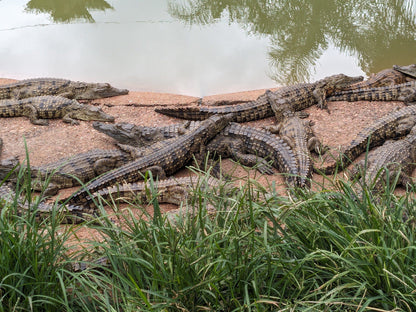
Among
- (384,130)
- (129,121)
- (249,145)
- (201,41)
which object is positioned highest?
(201,41)

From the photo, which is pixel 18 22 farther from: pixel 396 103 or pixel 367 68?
pixel 396 103

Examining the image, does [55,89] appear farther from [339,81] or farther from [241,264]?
[241,264]

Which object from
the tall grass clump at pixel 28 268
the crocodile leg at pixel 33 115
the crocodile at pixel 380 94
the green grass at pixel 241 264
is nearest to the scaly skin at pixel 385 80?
the crocodile at pixel 380 94

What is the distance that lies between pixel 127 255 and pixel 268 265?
818mm

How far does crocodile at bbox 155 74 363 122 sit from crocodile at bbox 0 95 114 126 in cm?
90

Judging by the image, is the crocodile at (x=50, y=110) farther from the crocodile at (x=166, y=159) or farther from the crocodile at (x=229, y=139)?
the crocodile at (x=166, y=159)

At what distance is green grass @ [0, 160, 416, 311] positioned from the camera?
7.79ft

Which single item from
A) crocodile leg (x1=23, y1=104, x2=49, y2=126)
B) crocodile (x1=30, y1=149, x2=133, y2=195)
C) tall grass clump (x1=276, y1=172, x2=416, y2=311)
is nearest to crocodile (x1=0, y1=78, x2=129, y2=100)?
crocodile leg (x1=23, y1=104, x2=49, y2=126)

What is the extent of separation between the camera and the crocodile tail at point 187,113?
6.31 metres

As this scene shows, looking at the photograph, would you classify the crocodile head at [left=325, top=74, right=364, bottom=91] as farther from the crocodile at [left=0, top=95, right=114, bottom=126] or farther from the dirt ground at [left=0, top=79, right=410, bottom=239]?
the crocodile at [left=0, top=95, right=114, bottom=126]

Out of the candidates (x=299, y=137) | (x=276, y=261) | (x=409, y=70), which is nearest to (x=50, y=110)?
(x=299, y=137)

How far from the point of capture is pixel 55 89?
7332 millimetres

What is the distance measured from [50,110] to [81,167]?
5.99 ft

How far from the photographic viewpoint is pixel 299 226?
2732 mm
